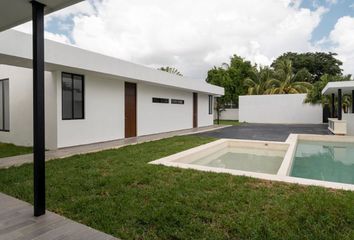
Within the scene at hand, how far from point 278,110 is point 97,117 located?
18.9 metres

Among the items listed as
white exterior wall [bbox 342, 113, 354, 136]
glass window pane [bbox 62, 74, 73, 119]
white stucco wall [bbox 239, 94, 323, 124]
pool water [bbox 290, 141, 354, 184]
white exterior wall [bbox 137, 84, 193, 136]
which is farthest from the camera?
white stucco wall [bbox 239, 94, 323, 124]

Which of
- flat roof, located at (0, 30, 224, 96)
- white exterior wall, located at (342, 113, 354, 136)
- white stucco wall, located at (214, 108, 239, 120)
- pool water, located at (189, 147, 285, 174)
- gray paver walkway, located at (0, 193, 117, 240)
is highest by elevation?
flat roof, located at (0, 30, 224, 96)

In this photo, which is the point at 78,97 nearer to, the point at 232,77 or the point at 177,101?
the point at 177,101

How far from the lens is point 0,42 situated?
20.2 ft

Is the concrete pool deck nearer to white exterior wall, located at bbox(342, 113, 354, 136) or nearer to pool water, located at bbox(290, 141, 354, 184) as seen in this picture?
white exterior wall, located at bbox(342, 113, 354, 136)

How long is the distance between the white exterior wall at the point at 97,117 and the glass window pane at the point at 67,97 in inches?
8.0

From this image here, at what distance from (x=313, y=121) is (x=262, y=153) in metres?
16.2

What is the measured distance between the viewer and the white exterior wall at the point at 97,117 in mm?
8939

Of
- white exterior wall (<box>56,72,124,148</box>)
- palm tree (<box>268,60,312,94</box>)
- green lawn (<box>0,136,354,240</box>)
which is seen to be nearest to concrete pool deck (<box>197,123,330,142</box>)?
white exterior wall (<box>56,72,124,148</box>)

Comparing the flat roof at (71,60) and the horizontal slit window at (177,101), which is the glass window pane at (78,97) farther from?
the horizontal slit window at (177,101)

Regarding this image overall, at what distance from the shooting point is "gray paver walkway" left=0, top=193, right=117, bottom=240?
9.07 feet

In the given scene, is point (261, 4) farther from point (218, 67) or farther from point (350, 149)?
point (218, 67)

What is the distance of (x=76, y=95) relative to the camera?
30.8ft

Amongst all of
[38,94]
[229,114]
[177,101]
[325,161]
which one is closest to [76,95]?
[38,94]
